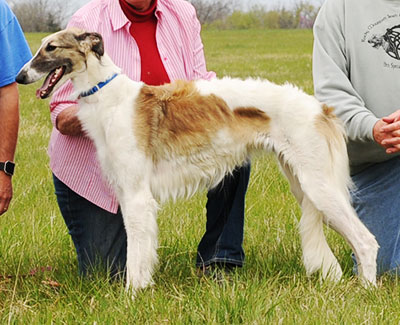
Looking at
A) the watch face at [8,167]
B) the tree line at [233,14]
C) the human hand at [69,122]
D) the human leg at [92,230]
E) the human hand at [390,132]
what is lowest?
the tree line at [233,14]

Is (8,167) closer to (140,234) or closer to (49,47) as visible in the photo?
(49,47)

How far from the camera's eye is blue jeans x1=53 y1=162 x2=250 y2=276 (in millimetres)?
5020

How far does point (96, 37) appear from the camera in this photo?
14.8 ft

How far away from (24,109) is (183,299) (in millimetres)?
9430

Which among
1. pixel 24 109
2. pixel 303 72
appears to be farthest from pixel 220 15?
pixel 24 109

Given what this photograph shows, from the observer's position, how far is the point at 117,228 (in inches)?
209

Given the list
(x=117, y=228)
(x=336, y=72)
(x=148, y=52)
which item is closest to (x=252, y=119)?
(x=336, y=72)

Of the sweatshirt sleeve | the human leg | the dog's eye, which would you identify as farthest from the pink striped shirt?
the sweatshirt sleeve

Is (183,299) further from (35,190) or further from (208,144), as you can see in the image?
(35,190)

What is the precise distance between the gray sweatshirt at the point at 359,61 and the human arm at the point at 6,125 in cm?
190

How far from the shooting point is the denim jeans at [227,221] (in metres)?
5.00

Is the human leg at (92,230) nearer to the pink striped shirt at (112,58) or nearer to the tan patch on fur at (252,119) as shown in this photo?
the pink striped shirt at (112,58)

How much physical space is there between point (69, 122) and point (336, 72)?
1698 mm

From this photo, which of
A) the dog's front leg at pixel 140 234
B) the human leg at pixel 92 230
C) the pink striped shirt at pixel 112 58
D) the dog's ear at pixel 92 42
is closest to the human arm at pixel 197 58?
the pink striped shirt at pixel 112 58
